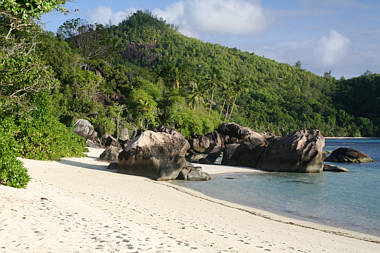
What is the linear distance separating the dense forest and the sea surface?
9773mm

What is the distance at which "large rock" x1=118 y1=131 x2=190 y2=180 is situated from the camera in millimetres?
19703

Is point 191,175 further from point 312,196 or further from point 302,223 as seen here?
point 302,223

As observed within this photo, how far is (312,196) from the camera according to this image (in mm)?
17781

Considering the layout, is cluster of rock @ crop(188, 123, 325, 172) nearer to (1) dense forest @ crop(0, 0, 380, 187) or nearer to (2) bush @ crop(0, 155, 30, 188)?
(1) dense forest @ crop(0, 0, 380, 187)

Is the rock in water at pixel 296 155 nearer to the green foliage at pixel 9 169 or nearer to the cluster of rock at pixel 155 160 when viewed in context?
the cluster of rock at pixel 155 160

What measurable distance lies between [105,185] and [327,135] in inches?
4779

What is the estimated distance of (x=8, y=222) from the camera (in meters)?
6.51

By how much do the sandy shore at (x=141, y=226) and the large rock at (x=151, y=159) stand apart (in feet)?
18.1

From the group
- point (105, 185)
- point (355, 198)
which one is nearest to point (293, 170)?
point (355, 198)

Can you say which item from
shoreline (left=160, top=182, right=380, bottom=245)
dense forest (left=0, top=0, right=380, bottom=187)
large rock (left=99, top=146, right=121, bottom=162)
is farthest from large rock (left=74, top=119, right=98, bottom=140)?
shoreline (left=160, top=182, right=380, bottom=245)

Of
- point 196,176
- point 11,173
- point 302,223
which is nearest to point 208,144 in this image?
point 196,176

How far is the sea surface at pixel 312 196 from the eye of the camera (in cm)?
1316

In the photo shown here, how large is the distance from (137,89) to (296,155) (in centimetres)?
4330

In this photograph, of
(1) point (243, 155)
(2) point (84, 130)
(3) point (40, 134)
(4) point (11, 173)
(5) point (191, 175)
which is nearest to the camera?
(4) point (11, 173)
